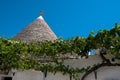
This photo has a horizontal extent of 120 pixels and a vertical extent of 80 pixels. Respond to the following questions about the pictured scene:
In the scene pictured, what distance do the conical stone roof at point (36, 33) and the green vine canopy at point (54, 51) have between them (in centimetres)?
249

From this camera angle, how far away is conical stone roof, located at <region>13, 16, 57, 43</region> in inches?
570

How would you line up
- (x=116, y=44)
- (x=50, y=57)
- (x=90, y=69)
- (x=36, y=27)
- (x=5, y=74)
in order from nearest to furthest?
(x=116, y=44), (x=90, y=69), (x=50, y=57), (x=5, y=74), (x=36, y=27)

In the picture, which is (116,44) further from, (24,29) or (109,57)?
(24,29)

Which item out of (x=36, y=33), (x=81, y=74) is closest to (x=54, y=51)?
(x=81, y=74)

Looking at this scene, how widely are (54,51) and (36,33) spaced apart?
3948 mm

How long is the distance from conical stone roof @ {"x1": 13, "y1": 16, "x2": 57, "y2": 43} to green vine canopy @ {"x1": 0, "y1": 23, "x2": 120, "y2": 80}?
2.49 metres

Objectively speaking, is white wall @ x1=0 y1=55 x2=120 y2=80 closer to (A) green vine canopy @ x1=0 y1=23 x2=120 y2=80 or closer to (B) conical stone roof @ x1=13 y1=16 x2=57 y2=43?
(A) green vine canopy @ x1=0 y1=23 x2=120 y2=80

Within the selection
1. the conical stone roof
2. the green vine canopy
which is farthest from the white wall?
the conical stone roof

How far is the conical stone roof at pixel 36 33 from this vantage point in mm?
14469

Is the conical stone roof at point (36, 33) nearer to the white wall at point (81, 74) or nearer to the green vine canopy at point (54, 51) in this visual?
the green vine canopy at point (54, 51)

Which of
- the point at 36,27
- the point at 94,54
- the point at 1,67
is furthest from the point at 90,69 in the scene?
the point at 36,27

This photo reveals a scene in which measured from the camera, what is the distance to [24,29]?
15.8m

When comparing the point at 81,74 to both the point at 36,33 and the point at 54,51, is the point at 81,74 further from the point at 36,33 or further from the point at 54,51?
the point at 36,33

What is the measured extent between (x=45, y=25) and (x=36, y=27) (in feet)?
2.66
